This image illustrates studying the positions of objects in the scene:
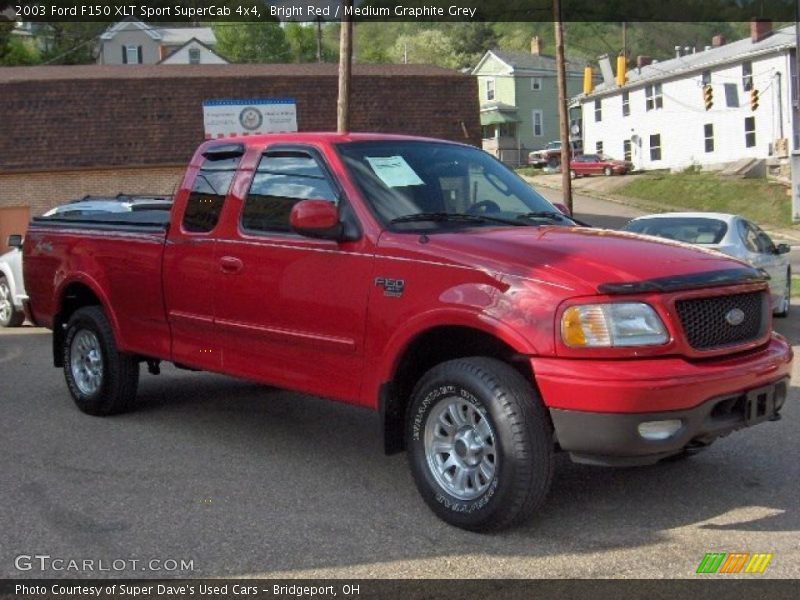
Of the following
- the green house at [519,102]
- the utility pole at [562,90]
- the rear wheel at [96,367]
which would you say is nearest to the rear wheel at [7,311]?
the rear wheel at [96,367]

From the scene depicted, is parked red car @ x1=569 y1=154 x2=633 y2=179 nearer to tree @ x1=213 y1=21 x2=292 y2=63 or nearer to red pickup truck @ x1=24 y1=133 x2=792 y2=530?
tree @ x1=213 y1=21 x2=292 y2=63

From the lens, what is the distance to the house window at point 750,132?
2029 inches

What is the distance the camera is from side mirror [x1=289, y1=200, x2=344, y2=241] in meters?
5.68

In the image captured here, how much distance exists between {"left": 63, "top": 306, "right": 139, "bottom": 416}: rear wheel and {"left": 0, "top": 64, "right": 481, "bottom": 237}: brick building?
22303 millimetres

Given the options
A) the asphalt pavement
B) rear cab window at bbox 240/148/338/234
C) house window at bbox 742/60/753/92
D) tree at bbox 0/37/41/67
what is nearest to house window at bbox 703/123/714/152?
house window at bbox 742/60/753/92

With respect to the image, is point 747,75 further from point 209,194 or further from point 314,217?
point 314,217

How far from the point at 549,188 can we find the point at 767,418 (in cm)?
4865

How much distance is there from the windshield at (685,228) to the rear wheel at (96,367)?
269 inches

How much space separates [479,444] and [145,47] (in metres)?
81.0

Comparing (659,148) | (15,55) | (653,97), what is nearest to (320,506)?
(659,148)

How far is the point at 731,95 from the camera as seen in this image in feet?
173

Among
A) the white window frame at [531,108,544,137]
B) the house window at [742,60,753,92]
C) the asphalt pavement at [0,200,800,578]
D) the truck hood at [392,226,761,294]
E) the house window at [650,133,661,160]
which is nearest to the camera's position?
the asphalt pavement at [0,200,800,578]

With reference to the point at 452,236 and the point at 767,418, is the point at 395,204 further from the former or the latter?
the point at 767,418

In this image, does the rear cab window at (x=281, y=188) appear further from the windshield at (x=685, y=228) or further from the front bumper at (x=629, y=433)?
the windshield at (x=685, y=228)
